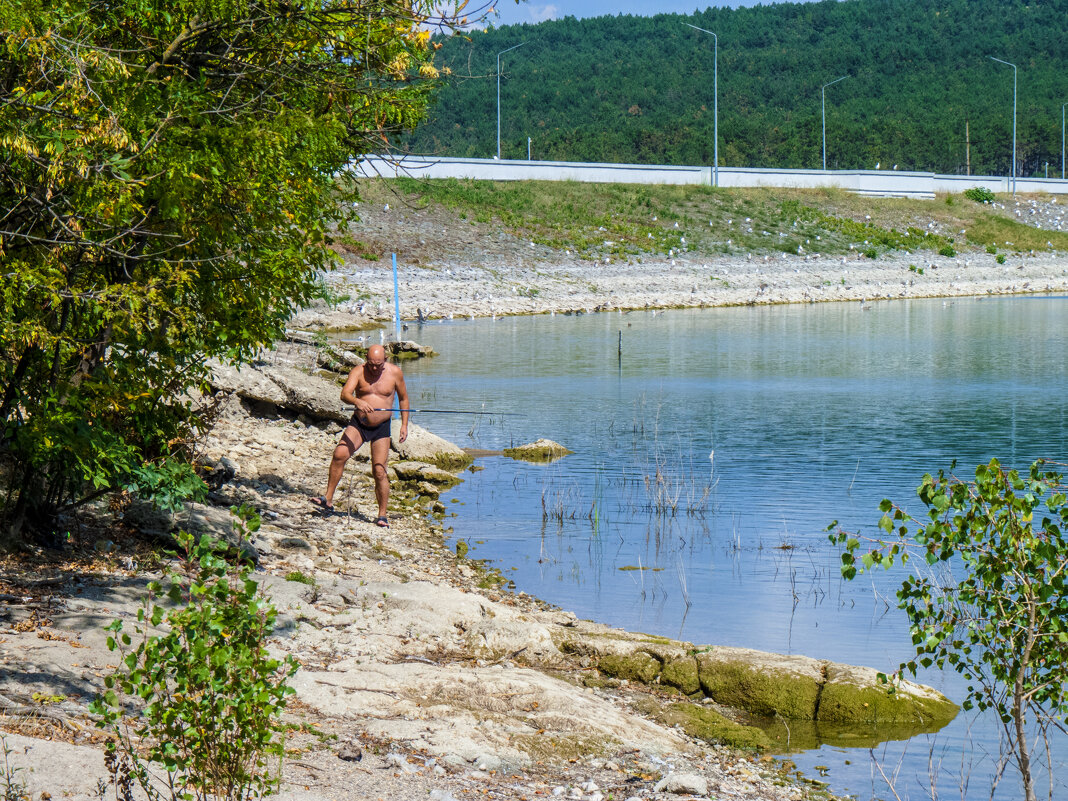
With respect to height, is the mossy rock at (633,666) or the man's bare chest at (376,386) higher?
the man's bare chest at (376,386)

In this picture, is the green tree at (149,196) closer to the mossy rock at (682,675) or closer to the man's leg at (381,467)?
the man's leg at (381,467)

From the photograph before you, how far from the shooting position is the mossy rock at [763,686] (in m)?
8.56

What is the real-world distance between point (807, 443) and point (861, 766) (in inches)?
493

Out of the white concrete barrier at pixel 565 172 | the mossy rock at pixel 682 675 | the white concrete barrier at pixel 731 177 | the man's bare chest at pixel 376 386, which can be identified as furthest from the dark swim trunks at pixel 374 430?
the white concrete barrier at pixel 565 172

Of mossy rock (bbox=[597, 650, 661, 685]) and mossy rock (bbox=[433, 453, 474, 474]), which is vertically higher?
mossy rock (bbox=[433, 453, 474, 474])

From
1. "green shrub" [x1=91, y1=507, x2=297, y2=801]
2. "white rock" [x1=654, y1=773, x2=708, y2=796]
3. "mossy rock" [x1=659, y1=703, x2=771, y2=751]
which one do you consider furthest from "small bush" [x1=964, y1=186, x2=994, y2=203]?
"green shrub" [x1=91, y1=507, x2=297, y2=801]

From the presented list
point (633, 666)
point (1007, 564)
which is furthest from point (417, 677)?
point (1007, 564)

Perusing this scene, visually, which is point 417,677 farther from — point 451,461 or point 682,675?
point 451,461

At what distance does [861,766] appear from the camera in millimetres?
7809

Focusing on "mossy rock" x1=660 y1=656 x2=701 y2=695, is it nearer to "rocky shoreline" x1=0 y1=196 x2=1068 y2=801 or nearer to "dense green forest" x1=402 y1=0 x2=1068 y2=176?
"rocky shoreline" x1=0 y1=196 x2=1068 y2=801

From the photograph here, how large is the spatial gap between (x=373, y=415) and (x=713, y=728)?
579 centimetres

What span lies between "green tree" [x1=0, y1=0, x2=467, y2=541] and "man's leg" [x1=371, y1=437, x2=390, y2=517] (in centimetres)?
270

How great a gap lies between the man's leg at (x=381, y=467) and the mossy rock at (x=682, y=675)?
462 centimetres

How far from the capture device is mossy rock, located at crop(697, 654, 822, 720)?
28.1 feet
